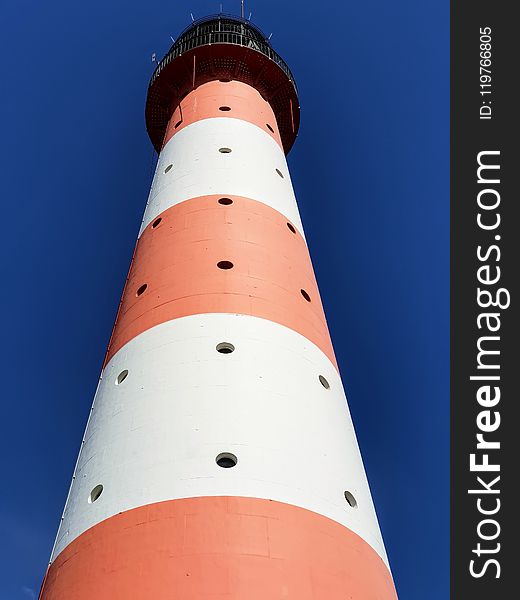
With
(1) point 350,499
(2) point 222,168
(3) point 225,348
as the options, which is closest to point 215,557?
(1) point 350,499

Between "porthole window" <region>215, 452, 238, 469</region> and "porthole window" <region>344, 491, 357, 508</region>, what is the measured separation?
1.82 meters

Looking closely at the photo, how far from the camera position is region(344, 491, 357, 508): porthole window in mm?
9615

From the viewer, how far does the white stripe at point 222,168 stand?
1453 cm

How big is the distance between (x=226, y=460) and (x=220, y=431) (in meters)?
0.47

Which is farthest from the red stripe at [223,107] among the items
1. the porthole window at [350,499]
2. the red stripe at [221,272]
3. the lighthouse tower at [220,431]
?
the porthole window at [350,499]

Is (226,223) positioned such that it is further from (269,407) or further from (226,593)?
(226,593)

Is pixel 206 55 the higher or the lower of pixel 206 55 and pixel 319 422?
the higher

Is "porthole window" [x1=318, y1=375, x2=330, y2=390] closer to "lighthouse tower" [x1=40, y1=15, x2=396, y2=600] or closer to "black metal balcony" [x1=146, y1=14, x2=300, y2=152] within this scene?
"lighthouse tower" [x1=40, y1=15, x2=396, y2=600]

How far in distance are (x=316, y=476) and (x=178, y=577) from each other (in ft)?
8.13

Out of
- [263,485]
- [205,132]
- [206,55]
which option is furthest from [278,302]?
[206,55]

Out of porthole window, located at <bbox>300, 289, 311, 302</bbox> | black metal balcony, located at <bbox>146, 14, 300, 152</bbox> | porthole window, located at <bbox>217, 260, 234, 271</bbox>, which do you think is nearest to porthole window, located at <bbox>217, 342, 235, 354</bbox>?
porthole window, located at <bbox>217, 260, 234, 271</bbox>

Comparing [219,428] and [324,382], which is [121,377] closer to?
[219,428]

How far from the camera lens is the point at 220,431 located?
9.35 meters

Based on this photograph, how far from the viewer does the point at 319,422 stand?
10281 mm
